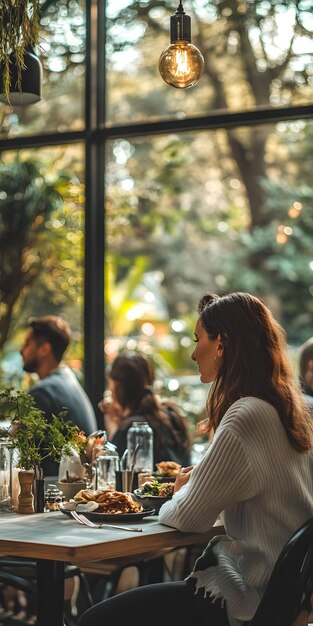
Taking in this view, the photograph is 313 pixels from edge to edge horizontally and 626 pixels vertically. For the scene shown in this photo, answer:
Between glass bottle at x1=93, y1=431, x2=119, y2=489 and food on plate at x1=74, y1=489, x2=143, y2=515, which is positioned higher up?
glass bottle at x1=93, y1=431, x2=119, y2=489

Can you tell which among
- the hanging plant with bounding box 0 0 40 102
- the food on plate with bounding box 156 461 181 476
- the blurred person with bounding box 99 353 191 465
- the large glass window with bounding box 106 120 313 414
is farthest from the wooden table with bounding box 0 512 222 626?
the large glass window with bounding box 106 120 313 414

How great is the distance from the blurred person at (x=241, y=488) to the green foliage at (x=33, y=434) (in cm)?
56

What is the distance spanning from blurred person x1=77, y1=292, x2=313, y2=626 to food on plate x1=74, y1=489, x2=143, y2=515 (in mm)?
198

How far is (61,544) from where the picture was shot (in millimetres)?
2424

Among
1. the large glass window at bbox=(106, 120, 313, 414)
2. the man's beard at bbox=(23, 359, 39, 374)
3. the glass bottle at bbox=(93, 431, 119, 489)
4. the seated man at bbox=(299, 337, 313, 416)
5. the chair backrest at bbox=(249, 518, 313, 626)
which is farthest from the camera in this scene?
the large glass window at bbox=(106, 120, 313, 414)

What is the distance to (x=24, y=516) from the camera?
3.01 meters

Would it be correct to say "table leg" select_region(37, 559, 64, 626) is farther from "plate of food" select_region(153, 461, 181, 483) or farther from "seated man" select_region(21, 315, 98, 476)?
"seated man" select_region(21, 315, 98, 476)

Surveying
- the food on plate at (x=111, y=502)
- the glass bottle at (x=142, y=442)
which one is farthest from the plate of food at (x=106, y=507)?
the glass bottle at (x=142, y=442)

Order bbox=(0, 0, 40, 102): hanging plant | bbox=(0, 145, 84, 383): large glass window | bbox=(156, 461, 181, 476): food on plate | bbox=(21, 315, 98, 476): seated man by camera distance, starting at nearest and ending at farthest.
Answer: bbox=(0, 0, 40, 102): hanging plant
bbox=(156, 461, 181, 476): food on plate
bbox=(21, 315, 98, 476): seated man
bbox=(0, 145, 84, 383): large glass window

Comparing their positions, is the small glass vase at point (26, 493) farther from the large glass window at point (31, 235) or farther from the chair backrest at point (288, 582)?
the large glass window at point (31, 235)

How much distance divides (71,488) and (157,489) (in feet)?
0.93

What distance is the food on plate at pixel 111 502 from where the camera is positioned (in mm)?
2865

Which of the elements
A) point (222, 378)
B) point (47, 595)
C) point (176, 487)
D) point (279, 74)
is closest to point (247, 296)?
point (222, 378)

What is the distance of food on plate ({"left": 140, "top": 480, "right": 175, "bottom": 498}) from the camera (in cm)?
317
